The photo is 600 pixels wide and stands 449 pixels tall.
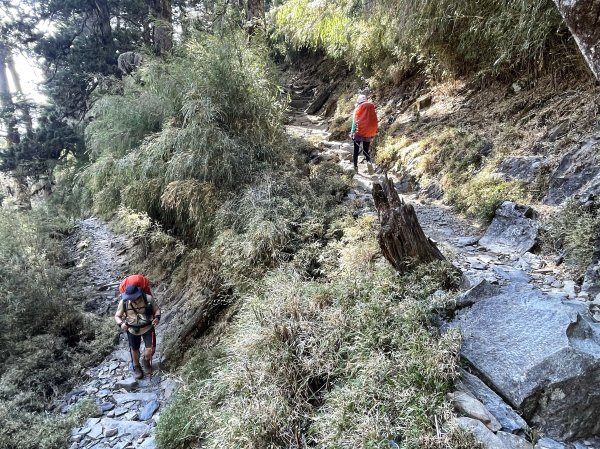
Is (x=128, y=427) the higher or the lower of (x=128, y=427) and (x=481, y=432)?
the lower

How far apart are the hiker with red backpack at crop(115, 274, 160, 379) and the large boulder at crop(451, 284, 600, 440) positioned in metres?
3.87

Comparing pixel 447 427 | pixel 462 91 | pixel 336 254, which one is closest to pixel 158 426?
pixel 336 254

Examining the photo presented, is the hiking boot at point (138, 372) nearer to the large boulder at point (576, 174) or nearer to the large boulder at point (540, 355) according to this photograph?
the large boulder at point (540, 355)

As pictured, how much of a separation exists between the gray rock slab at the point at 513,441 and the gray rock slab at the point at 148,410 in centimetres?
368

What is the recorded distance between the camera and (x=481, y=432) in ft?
6.66

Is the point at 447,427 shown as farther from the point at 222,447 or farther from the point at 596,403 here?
the point at 222,447

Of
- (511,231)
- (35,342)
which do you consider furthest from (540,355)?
(35,342)

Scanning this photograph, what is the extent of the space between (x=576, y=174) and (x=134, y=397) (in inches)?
220

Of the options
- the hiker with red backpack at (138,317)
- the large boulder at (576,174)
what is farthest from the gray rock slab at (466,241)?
the hiker with red backpack at (138,317)

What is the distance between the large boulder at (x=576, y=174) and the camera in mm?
3553

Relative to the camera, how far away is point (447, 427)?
6.79 feet

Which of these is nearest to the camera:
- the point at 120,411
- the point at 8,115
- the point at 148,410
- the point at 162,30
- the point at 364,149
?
the point at 148,410

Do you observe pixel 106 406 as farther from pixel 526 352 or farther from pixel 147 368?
pixel 526 352

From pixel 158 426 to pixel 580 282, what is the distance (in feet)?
12.6
